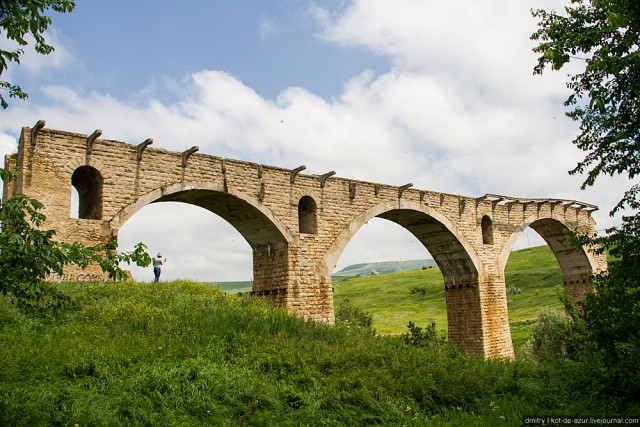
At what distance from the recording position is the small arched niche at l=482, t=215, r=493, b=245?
20.3 metres

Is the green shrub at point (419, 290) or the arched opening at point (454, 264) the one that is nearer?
the arched opening at point (454, 264)

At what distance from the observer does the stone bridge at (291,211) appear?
1187cm

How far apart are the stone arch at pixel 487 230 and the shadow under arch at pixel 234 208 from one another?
28.5 ft

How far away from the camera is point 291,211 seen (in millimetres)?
15094

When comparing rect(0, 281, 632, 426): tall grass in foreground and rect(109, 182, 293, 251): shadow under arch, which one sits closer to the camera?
rect(0, 281, 632, 426): tall grass in foreground

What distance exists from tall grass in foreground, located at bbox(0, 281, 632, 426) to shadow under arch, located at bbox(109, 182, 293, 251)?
2383mm

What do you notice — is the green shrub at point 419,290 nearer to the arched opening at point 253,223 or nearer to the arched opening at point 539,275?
the arched opening at point 539,275

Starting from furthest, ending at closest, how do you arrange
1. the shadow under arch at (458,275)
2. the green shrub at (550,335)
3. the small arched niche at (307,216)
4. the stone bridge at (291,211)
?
the shadow under arch at (458,275) < the green shrub at (550,335) < the small arched niche at (307,216) < the stone bridge at (291,211)

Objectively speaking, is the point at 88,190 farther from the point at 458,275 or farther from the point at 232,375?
the point at 458,275

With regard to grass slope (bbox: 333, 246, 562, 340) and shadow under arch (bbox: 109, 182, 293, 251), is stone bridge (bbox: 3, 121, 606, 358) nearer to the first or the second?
shadow under arch (bbox: 109, 182, 293, 251)

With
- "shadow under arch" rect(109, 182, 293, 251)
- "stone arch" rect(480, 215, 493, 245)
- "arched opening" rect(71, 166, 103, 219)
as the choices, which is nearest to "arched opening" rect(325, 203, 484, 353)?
"stone arch" rect(480, 215, 493, 245)

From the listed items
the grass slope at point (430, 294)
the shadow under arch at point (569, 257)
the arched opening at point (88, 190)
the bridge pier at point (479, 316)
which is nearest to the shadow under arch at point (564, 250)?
the shadow under arch at point (569, 257)

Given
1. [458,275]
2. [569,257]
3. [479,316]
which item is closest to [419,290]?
[569,257]

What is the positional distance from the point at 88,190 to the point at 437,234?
11.3m
